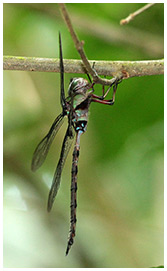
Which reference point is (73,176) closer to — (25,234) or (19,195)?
(19,195)

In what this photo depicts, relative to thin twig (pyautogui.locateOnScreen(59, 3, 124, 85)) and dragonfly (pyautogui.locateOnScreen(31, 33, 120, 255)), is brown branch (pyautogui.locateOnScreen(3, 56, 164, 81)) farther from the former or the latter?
dragonfly (pyautogui.locateOnScreen(31, 33, 120, 255))

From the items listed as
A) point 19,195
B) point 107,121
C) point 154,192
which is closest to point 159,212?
point 154,192

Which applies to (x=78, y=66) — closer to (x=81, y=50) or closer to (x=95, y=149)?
(x=81, y=50)

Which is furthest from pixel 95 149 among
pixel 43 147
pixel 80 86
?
pixel 80 86

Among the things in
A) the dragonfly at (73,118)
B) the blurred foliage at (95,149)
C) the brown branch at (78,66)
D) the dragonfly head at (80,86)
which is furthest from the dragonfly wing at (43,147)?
the blurred foliage at (95,149)

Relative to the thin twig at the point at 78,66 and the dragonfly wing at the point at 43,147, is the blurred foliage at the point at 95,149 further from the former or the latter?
the thin twig at the point at 78,66

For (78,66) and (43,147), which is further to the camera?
(43,147)

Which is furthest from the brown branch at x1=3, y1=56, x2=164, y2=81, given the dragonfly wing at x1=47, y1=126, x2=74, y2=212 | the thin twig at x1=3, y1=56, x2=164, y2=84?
the dragonfly wing at x1=47, y1=126, x2=74, y2=212
